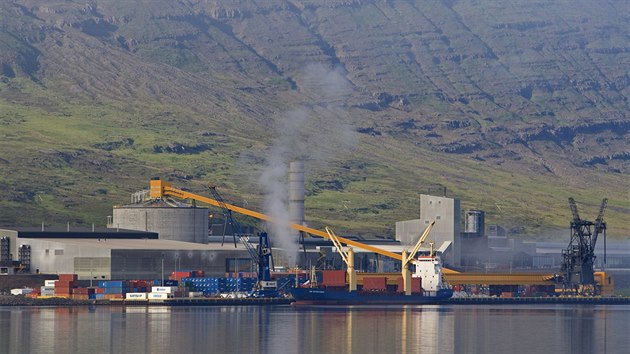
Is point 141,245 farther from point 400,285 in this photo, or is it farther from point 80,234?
point 400,285

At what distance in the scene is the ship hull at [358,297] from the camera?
181250mm

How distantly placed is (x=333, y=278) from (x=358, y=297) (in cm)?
481

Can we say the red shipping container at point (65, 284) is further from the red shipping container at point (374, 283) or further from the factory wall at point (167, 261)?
the red shipping container at point (374, 283)

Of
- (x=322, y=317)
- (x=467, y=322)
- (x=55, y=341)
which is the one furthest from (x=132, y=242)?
(x=55, y=341)

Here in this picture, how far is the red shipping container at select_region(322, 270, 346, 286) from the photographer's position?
188m

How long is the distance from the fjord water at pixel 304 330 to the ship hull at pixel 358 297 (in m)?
12.4

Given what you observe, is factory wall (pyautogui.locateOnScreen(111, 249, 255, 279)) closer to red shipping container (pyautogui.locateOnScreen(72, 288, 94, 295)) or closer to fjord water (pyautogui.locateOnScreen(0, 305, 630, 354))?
red shipping container (pyautogui.locateOnScreen(72, 288, 94, 295))

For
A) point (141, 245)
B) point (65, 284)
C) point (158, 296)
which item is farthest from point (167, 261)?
point (65, 284)

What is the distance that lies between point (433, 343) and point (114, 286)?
218ft

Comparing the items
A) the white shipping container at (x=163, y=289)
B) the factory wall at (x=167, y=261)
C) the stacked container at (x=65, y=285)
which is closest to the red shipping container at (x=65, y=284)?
the stacked container at (x=65, y=285)

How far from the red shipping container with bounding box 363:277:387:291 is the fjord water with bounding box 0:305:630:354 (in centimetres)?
2023

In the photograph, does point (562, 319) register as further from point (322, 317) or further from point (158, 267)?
point (158, 267)

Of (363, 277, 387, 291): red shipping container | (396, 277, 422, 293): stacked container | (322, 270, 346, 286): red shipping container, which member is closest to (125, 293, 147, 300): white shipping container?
(322, 270, 346, 286): red shipping container

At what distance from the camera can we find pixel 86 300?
6658 inches
